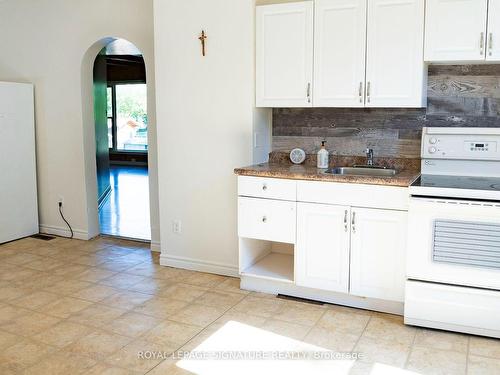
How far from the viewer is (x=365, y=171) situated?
3777 mm

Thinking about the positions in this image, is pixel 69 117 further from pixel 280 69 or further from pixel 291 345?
pixel 291 345

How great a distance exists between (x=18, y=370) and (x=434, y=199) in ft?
8.05

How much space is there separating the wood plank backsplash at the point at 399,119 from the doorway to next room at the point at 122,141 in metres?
2.15

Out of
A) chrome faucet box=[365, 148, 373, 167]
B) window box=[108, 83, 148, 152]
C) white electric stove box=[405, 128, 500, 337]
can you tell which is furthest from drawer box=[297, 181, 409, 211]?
window box=[108, 83, 148, 152]

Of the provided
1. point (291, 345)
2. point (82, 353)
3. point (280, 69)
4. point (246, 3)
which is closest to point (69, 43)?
point (246, 3)

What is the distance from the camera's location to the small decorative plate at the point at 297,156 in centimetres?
398

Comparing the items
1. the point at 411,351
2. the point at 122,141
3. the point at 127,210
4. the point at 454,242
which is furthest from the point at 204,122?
the point at 122,141

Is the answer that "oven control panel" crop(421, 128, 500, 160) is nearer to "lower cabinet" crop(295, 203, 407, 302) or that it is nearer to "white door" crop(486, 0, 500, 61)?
"white door" crop(486, 0, 500, 61)

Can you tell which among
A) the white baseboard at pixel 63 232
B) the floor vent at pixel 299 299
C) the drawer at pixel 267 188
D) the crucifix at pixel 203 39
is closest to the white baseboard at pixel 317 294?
the floor vent at pixel 299 299

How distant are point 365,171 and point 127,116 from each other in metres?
10.2

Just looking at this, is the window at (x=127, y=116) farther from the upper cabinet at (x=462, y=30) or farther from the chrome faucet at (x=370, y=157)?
the upper cabinet at (x=462, y=30)

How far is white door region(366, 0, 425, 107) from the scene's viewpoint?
10.7ft

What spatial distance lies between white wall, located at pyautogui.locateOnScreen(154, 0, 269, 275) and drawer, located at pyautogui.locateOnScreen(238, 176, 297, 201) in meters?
0.35

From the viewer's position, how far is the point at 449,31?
10.4 feet
